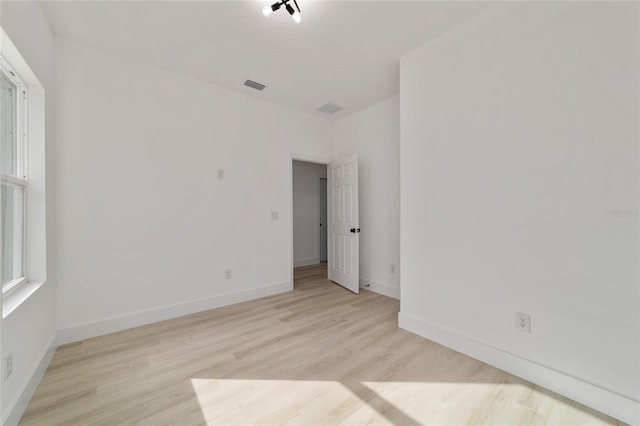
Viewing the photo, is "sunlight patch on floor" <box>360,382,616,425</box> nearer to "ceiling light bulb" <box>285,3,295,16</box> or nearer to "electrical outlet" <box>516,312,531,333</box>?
"electrical outlet" <box>516,312,531,333</box>

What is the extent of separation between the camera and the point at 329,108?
4094 mm

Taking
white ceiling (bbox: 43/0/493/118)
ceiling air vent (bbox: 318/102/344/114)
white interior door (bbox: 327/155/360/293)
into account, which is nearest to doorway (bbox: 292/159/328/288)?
white interior door (bbox: 327/155/360/293)

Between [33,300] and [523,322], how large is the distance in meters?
3.53

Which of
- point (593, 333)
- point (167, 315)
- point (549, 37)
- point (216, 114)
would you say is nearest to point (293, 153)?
point (216, 114)

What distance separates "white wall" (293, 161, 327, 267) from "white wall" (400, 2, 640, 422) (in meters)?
3.61

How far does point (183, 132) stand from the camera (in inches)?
122

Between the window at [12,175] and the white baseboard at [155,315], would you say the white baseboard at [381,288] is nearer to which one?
the white baseboard at [155,315]

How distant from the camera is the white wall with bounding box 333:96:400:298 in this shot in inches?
148

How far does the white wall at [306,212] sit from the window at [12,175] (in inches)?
169

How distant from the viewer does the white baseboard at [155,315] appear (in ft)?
8.15

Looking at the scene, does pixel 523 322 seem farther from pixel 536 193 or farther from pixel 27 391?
pixel 27 391


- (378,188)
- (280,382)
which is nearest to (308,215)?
(378,188)

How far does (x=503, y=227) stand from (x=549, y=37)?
1.37 meters

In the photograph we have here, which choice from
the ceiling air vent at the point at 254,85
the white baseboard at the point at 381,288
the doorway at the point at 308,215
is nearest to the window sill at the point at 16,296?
the ceiling air vent at the point at 254,85
